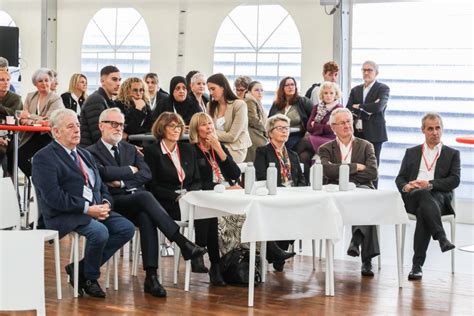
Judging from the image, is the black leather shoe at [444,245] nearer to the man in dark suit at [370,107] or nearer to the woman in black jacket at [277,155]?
the woman in black jacket at [277,155]

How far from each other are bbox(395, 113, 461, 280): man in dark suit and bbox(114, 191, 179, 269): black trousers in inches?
71.2

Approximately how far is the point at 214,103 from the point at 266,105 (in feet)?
8.03

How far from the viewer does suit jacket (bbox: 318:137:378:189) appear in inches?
266

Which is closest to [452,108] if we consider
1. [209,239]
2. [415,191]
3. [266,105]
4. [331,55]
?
[331,55]

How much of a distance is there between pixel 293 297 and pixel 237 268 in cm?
49

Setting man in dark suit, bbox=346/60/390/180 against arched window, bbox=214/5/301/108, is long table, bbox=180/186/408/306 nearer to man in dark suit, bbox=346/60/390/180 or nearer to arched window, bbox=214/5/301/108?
man in dark suit, bbox=346/60/390/180

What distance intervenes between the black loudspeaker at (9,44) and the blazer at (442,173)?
5400mm

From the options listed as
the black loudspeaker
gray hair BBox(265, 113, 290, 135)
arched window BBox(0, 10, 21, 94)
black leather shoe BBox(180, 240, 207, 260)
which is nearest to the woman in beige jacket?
gray hair BBox(265, 113, 290, 135)

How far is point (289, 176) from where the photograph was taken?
6742 millimetres

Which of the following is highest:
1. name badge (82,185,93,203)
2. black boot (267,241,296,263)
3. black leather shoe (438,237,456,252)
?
name badge (82,185,93,203)

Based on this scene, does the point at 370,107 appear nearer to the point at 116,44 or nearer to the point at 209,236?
the point at 209,236

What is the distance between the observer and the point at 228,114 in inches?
304

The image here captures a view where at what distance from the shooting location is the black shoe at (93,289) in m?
5.75

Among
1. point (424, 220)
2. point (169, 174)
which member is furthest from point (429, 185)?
point (169, 174)
